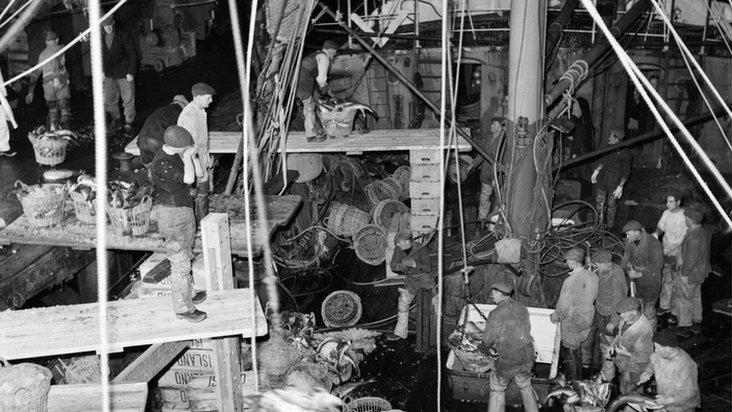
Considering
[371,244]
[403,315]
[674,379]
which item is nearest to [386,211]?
[371,244]

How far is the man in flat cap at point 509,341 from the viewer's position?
959 cm

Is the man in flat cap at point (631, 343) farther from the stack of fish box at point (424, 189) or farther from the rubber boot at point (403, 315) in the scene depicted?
the stack of fish box at point (424, 189)

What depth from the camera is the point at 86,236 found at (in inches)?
401

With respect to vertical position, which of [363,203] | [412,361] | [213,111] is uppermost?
[213,111]

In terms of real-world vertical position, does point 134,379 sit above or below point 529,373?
above

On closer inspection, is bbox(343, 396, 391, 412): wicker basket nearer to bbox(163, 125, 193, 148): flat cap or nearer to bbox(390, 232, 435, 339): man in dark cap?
bbox(390, 232, 435, 339): man in dark cap

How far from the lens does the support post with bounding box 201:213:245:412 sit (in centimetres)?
727

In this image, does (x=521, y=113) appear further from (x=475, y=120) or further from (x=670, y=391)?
(x=475, y=120)

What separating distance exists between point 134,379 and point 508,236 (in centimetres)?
581

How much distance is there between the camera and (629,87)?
17.5 m

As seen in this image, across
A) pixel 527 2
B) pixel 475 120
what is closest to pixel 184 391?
pixel 527 2

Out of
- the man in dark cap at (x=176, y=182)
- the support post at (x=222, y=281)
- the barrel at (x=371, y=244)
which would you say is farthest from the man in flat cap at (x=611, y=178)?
the support post at (x=222, y=281)

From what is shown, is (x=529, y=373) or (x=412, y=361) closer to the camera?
(x=529, y=373)

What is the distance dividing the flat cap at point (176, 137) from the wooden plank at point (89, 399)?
3446 mm
